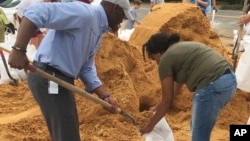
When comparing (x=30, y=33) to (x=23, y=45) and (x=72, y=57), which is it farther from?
(x=72, y=57)

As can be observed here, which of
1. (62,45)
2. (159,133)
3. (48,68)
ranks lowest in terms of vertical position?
(159,133)

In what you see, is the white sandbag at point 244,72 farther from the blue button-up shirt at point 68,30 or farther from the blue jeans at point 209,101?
the blue button-up shirt at point 68,30

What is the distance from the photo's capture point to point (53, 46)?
275 cm

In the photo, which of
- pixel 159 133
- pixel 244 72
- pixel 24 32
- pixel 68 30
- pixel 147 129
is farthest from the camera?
pixel 244 72

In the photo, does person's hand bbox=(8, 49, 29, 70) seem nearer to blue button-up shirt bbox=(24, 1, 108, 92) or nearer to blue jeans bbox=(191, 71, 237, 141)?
blue button-up shirt bbox=(24, 1, 108, 92)

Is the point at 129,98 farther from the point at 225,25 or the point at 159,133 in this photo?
the point at 225,25

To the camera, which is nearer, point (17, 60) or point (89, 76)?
point (17, 60)

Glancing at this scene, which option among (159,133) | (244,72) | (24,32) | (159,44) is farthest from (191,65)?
(244,72)

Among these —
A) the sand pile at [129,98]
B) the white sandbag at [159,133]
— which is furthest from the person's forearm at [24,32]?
the sand pile at [129,98]

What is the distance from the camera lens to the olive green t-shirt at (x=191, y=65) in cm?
323

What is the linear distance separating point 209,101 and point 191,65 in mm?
320

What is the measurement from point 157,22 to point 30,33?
3348 mm

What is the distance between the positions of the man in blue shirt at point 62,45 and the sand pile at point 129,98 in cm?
157

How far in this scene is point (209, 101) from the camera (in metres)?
3.34
